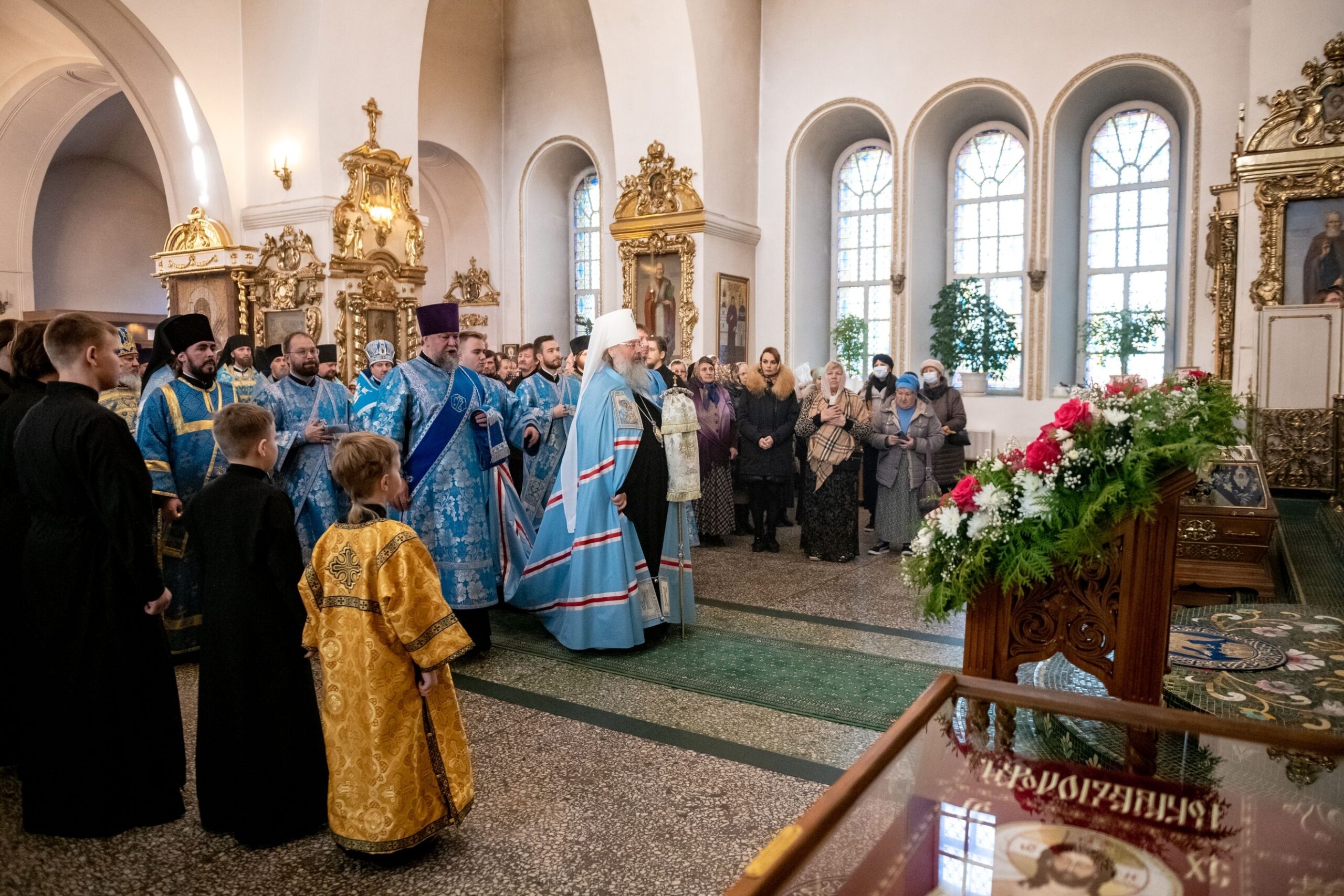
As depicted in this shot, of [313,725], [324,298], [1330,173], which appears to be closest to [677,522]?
[313,725]

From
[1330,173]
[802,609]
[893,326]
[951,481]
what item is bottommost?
[802,609]

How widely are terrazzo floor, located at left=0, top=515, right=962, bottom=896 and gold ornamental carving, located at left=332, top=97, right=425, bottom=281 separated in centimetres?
730

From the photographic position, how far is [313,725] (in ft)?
10.3

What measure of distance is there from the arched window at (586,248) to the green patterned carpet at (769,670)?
11565 mm

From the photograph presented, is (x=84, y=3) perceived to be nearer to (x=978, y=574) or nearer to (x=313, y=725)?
(x=313, y=725)

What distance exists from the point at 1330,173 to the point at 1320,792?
986cm

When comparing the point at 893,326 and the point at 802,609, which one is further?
the point at 893,326

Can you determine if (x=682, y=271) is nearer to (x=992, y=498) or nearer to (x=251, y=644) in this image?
(x=992, y=498)

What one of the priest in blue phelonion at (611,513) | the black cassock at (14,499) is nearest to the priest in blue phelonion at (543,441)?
the priest in blue phelonion at (611,513)

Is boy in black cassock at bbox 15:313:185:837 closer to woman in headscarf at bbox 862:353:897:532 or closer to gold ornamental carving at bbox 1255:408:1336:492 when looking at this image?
woman in headscarf at bbox 862:353:897:532

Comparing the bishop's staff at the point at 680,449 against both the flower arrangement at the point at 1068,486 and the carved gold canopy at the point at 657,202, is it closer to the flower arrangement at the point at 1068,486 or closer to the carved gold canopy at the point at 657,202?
the flower arrangement at the point at 1068,486

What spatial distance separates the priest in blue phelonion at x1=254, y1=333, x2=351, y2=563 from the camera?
549 cm

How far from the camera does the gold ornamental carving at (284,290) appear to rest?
11.1 meters

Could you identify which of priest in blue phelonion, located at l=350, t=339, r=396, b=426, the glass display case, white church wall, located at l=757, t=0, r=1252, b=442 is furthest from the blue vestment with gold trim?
white church wall, located at l=757, t=0, r=1252, b=442
